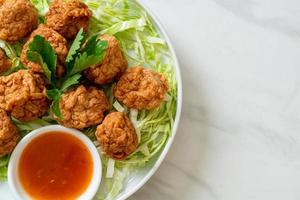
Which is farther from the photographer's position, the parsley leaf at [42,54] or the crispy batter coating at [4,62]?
the crispy batter coating at [4,62]

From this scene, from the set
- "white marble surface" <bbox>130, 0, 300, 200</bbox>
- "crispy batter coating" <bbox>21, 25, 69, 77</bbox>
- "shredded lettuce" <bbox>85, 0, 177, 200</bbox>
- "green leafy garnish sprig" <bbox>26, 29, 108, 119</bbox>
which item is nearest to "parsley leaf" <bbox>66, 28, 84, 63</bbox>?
"green leafy garnish sprig" <bbox>26, 29, 108, 119</bbox>

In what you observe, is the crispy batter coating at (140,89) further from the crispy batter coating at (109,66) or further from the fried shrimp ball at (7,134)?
the fried shrimp ball at (7,134)

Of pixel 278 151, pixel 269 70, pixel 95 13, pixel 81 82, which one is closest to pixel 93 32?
pixel 95 13

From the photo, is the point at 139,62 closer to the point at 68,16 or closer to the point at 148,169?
the point at 68,16

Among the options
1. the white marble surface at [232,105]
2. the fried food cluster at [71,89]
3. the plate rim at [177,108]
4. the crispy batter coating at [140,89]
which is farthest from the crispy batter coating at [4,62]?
the white marble surface at [232,105]

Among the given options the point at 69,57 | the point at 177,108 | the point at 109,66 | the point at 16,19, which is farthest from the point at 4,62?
the point at 177,108

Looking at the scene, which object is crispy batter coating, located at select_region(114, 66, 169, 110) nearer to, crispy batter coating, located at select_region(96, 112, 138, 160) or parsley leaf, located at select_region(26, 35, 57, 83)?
crispy batter coating, located at select_region(96, 112, 138, 160)
